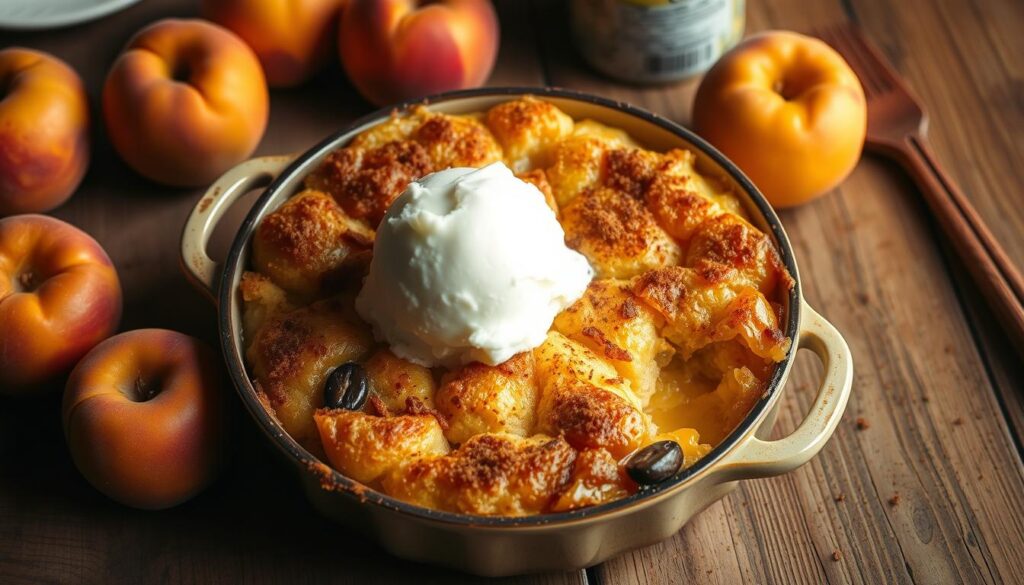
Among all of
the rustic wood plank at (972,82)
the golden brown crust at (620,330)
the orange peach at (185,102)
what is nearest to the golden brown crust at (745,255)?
the golden brown crust at (620,330)

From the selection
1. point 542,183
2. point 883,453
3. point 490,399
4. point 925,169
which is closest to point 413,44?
point 542,183

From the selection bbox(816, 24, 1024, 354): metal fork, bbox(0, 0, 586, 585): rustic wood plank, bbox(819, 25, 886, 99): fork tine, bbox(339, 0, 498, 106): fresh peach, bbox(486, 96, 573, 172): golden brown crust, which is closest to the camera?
bbox(0, 0, 586, 585): rustic wood plank

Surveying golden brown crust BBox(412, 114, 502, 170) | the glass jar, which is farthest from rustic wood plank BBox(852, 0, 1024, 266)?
golden brown crust BBox(412, 114, 502, 170)

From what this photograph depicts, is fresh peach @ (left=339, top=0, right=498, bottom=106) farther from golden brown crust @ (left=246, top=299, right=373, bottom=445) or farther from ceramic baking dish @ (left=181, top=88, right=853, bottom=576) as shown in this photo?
golden brown crust @ (left=246, top=299, right=373, bottom=445)

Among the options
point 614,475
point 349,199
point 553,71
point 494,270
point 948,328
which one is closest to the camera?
point 614,475

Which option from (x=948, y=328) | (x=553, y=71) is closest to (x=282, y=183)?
(x=553, y=71)

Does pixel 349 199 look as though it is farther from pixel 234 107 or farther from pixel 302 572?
pixel 302 572
